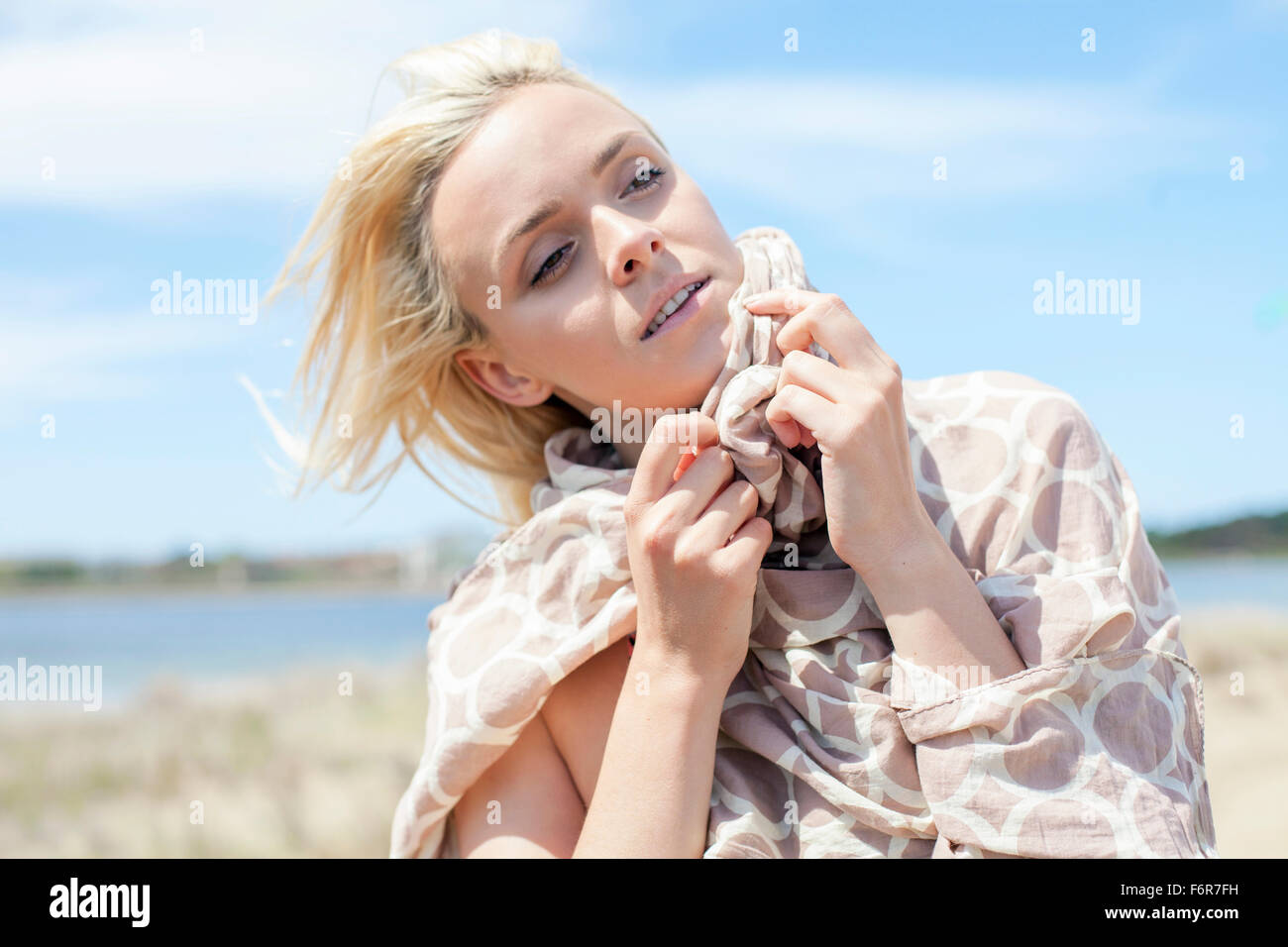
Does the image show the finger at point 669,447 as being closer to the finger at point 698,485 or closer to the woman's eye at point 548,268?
the finger at point 698,485

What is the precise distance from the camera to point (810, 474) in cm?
219

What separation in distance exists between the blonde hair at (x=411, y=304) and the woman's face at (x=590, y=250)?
0.14m

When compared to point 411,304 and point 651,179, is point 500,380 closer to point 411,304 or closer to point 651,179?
point 411,304

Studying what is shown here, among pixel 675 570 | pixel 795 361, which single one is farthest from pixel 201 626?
pixel 795 361

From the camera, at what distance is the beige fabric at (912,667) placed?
1.84 m

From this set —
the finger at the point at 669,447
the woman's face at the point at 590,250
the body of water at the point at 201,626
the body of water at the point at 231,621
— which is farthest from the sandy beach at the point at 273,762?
the body of water at the point at 231,621

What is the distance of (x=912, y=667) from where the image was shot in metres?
1.91

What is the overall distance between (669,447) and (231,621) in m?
58.4

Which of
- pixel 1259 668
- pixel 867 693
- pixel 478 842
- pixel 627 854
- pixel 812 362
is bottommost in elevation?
pixel 1259 668

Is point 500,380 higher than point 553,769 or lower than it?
higher

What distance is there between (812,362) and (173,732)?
1287cm

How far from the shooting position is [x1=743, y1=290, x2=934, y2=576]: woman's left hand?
6.29 ft
